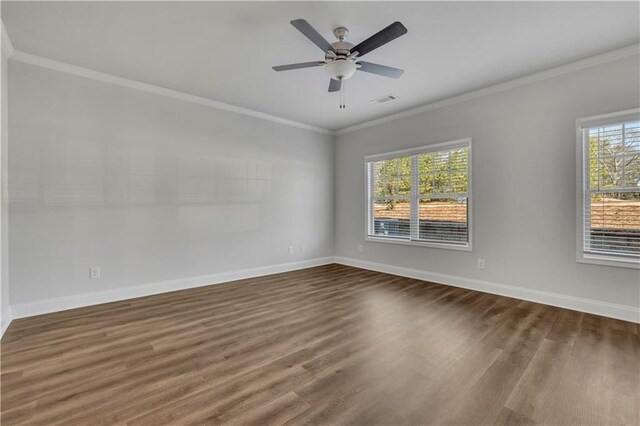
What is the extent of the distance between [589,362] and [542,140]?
8.10ft

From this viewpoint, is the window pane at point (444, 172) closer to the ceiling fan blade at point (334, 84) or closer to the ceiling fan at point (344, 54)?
the ceiling fan at point (344, 54)

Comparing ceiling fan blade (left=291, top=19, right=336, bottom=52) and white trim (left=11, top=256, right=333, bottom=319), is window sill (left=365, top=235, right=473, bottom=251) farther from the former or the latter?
ceiling fan blade (left=291, top=19, right=336, bottom=52)

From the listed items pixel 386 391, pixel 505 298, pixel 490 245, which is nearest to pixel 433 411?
pixel 386 391

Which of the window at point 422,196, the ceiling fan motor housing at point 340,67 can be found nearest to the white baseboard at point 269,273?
the window at point 422,196

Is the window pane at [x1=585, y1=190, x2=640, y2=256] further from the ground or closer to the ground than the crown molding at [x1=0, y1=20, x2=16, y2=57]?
closer to the ground

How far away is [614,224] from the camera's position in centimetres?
315

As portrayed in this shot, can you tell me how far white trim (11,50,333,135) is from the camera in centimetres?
316

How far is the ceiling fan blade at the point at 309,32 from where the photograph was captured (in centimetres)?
211

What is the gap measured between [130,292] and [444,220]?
14.5 ft

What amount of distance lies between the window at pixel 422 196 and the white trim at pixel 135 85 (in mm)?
1994

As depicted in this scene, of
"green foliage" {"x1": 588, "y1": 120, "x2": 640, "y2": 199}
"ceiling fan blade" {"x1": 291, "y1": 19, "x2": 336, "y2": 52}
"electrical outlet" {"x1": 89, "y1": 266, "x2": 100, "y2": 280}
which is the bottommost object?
"electrical outlet" {"x1": 89, "y1": 266, "x2": 100, "y2": 280}

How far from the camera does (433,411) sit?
1672mm

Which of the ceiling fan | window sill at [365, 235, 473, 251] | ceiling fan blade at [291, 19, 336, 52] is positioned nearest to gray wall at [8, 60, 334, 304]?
window sill at [365, 235, 473, 251]

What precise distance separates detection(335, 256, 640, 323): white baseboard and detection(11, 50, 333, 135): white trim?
3334mm
